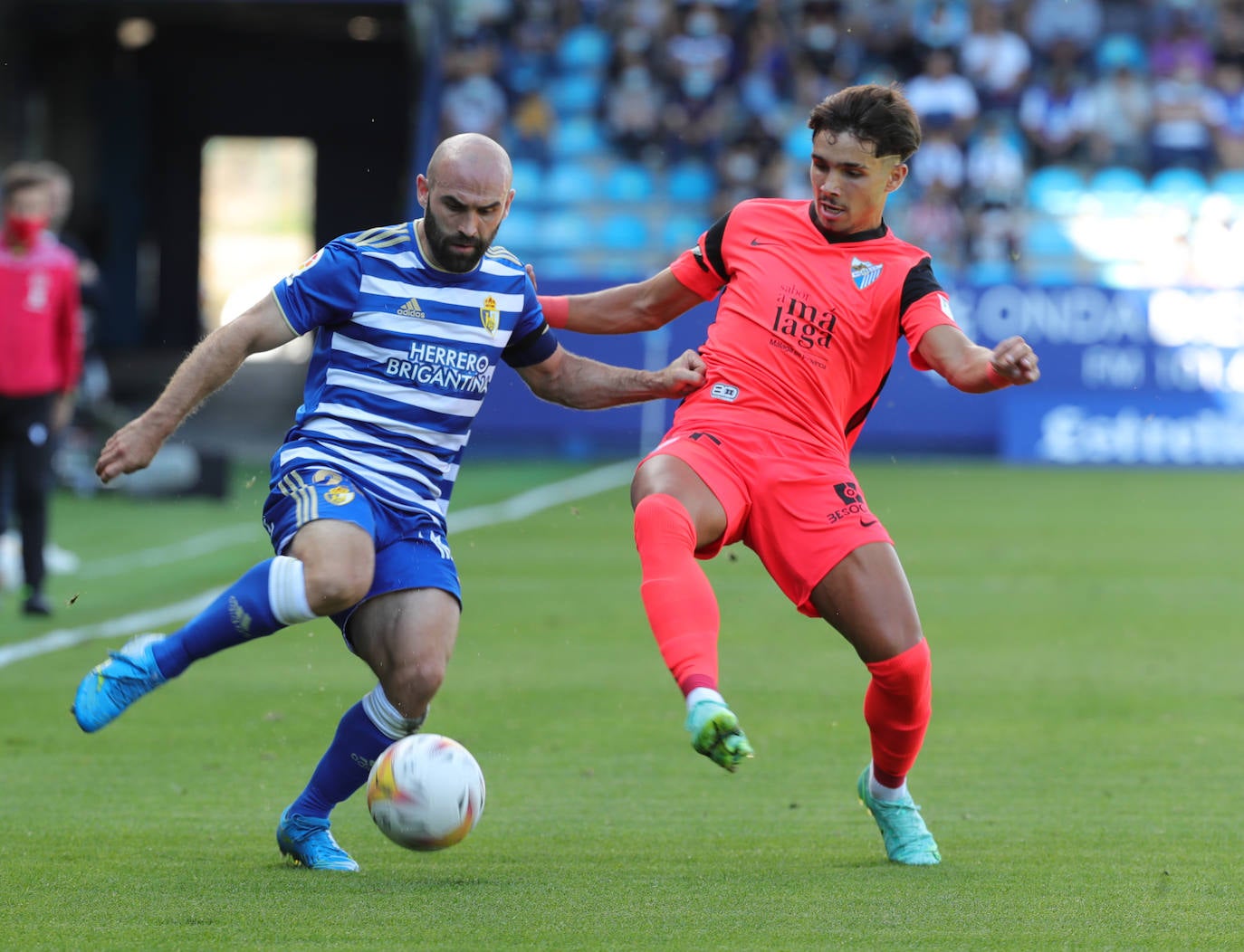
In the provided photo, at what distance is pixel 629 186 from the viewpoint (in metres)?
23.0

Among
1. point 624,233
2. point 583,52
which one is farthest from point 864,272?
point 583,52

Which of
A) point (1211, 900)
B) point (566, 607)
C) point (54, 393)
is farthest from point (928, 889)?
point (54, 393)

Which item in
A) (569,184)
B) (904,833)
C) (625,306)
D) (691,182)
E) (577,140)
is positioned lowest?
(569,184)

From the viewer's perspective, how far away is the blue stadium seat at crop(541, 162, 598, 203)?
22922 mm

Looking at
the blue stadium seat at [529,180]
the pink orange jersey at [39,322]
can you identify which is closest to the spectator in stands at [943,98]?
the blue stadium seat at [529,180]

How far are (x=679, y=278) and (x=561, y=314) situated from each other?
373 mm

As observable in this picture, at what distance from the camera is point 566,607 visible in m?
10.2

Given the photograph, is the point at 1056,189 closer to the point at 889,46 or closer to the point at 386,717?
the point at 889,46

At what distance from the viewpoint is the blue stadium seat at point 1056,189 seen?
22.8 m

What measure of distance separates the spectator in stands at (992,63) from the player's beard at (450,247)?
19385mm

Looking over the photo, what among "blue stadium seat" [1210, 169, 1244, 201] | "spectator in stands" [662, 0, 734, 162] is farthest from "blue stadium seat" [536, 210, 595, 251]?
"blue stadium seat" [1210, 169, 1244, 201]

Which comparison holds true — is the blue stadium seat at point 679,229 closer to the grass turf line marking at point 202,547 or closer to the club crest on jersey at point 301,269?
the grass turf line marking at point 202,547

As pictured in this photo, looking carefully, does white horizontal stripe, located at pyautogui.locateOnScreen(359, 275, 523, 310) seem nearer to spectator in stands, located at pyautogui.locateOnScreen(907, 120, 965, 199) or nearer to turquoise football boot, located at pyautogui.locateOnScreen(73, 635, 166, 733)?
turquoise football boot, located at pyautogui.locateOnScreen(73, 635, 166, 733)

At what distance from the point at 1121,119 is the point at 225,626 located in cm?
2053
